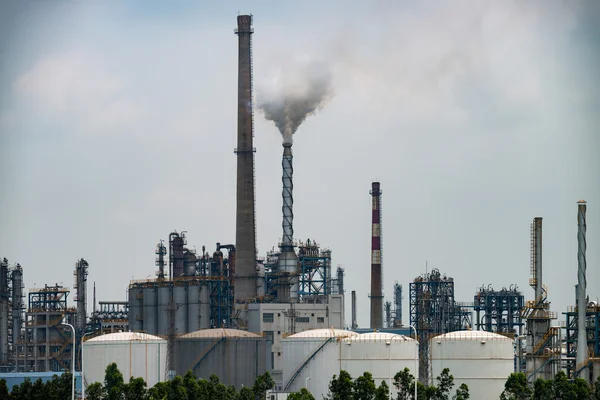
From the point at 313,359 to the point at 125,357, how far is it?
15.1 meters

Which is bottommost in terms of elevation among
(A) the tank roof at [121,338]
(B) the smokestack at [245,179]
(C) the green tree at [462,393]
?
(C) the green tree at [462,393]

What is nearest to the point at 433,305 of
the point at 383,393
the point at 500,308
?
the point at 500,308

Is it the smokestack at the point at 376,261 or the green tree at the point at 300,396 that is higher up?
the smokestack at the point at 376,261

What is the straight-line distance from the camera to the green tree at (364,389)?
3447 inches

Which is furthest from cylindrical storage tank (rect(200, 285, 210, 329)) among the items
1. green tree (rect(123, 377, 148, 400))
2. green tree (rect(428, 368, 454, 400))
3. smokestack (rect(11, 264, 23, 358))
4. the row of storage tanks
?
green tree (rect(123, 377, 148, 400))

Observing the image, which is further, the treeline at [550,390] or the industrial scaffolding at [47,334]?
the industrial scaffolding at [47,334]

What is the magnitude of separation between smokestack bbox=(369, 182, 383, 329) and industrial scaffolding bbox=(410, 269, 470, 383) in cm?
479

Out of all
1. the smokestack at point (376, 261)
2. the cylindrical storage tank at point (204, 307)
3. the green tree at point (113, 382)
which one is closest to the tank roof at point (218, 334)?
the cylindrical storage tank at point (204, 307)

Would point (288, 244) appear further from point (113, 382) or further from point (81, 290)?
point (113, 382)

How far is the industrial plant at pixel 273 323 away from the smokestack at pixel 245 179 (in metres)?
0.11

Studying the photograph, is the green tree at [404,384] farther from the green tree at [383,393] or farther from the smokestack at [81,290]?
the smokestack at [81,290]

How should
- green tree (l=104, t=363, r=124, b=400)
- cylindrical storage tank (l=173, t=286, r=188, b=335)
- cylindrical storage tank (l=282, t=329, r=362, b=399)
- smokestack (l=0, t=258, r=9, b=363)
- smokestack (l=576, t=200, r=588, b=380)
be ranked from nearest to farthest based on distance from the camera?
green tree (l=104, t=363, r=124, b=400) → cylindrical storage tank (l=282, t=329, r=362, b=399) → smokestack (l=576, t=200, r=588, b=380) → cylindrical storage tank (l=173, t=286, r=188, b=335) → smokestack (l=0, t=258, r=9, b=363)

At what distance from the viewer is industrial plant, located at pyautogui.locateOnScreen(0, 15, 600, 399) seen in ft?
323

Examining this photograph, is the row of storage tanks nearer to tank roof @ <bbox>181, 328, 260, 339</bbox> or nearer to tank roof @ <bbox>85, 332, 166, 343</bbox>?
tank roof @ <bbox>85, 332, 166, 343</bbox>
